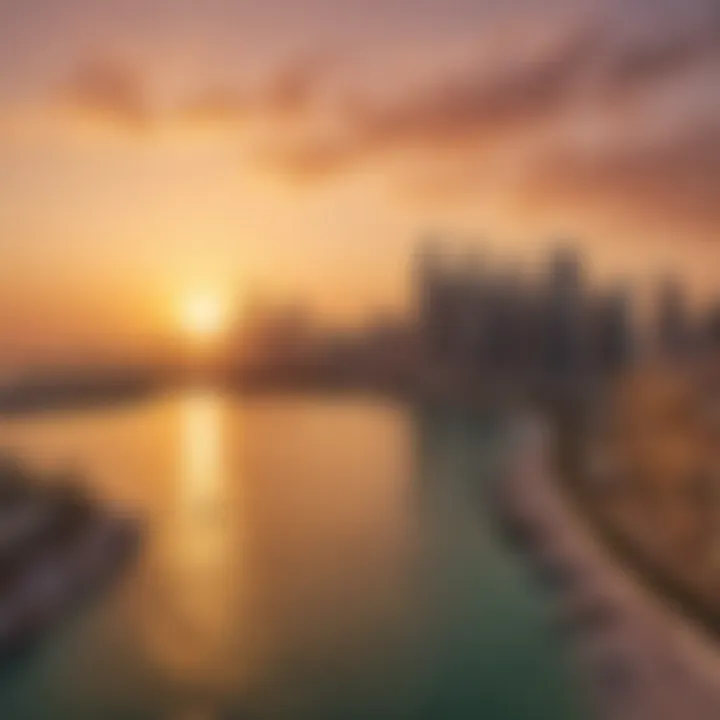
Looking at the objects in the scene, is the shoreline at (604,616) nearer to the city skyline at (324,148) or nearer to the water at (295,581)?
the water at (295,581)

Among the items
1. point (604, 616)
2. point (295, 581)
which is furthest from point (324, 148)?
point (604, 616)

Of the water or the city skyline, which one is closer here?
the water

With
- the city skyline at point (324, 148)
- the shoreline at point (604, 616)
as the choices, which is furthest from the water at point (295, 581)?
the city skyline at point (324, 148)

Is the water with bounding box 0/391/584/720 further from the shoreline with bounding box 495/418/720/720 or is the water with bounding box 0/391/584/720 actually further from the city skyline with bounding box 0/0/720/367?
the city skyline with bounding box 0/0/720/367

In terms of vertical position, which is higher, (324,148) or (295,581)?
(324,148)

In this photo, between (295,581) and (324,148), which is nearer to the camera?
(295,581)

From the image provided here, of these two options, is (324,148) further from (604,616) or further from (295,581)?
(604,616)

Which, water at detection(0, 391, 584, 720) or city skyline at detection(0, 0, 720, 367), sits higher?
city skyline at detection(0, 0, 720, 367)

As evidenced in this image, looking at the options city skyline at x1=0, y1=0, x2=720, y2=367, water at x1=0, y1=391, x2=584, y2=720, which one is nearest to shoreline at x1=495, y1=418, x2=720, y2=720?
water at x1=0, y1=391, x2=584, y2=720

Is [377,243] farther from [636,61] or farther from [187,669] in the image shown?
[187,669]
